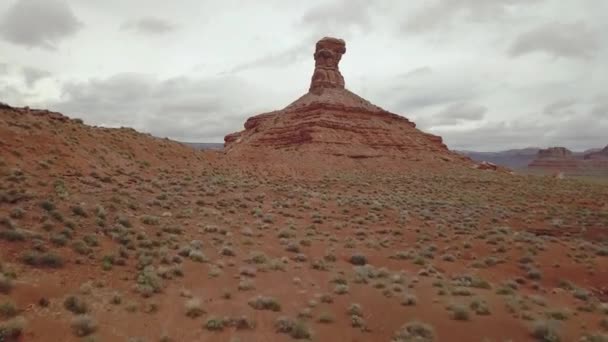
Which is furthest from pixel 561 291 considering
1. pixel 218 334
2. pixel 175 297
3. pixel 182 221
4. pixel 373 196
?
pixel 373 196

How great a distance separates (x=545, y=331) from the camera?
940 centimetres

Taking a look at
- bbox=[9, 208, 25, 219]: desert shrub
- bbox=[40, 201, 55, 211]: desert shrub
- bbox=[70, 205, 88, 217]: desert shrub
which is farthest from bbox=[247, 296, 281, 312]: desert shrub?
bbox=[40, 201, 55, 211]: desert shrub

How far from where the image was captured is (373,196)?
108ft

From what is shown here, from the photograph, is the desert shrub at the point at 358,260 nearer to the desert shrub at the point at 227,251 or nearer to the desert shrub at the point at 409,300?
the desert shrub at the point at 409,300

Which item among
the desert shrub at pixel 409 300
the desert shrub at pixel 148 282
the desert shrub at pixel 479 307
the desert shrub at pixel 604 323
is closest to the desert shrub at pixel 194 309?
the desert shrub at pixel 148 282

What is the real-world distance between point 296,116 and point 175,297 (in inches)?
2264

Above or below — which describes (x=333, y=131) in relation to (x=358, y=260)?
above

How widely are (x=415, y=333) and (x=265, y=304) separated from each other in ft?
12.3

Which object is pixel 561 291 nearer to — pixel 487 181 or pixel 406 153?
pixel 487 181

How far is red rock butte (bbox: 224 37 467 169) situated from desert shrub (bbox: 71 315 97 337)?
40816mm

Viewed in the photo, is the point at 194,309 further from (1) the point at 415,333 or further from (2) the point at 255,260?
(1) the point at 415,333

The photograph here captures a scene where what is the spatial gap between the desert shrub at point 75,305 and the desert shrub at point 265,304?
3829 millimetres

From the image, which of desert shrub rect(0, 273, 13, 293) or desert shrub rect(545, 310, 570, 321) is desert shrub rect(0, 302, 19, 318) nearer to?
desert shrub rect(0, 273, 13, 293)

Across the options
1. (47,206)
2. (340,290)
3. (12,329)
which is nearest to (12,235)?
(47,206)
